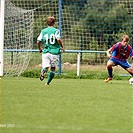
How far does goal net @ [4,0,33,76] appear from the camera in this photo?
18.2 metres

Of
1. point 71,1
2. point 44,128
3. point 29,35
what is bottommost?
point 44,128

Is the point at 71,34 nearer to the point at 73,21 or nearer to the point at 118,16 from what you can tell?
the point at 73,21

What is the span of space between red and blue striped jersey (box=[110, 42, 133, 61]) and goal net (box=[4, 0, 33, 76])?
3.57 metres

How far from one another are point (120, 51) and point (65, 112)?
776 centimetres

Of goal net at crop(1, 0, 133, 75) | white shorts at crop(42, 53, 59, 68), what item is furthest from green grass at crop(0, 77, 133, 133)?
goal net at crop(1, 0, 133, 75)

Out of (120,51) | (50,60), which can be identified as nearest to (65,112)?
(50,60)

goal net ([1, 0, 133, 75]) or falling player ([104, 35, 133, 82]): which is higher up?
goal net ([1, 0, 133, 75])

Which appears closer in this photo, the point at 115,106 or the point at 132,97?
the point at 115,106

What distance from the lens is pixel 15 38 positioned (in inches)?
731

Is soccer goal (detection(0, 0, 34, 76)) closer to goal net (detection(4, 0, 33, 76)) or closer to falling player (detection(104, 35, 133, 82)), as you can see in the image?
goal net (detection(4, 0, 33, 76))

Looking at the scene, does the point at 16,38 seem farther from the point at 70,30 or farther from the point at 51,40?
the point at 51,40

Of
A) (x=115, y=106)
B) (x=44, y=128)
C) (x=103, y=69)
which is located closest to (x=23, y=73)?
(x=103, y=69)

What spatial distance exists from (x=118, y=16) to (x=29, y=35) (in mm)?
6713

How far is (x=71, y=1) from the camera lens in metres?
23.2
